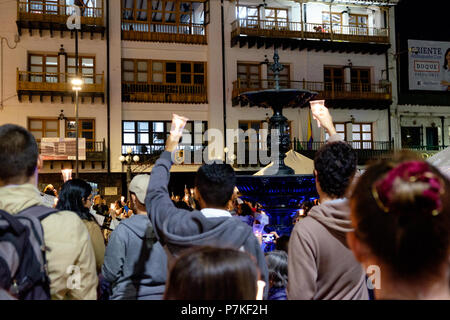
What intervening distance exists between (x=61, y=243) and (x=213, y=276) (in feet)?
3.84

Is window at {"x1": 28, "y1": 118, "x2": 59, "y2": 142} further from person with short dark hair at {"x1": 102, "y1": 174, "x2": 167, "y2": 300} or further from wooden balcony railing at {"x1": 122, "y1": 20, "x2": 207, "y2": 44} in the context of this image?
person with short dark hair at {"x1": 102, "y1": 174, "x2": 167, "y2": 300}

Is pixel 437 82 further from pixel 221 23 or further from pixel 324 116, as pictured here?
pixel 324 116

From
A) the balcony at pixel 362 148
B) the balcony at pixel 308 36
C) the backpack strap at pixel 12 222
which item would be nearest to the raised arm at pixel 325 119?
the backpack strap at pixel 12 222

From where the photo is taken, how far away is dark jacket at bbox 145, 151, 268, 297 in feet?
8.57

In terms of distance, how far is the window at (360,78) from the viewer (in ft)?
95.8

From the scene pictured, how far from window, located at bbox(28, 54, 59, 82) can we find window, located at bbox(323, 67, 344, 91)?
641 inches

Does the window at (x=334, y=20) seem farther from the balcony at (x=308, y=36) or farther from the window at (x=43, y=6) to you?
the window at (x=43, y=6)

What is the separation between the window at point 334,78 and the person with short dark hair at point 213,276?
91.7 feet

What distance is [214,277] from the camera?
5.04 feet

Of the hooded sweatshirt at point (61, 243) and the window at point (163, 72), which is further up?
the window at point (163, 72)

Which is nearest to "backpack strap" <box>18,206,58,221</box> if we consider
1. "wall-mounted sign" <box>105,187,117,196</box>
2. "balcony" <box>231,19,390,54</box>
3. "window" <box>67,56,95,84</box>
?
"wall-mounted sign" <box>105,187,117,196</box>

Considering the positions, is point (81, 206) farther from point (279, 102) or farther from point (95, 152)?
point (95, 152)

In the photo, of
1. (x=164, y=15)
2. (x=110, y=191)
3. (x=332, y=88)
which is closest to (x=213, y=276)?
(x=110, y=191)

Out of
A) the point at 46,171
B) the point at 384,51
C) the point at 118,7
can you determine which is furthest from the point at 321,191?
the point at 384,51
